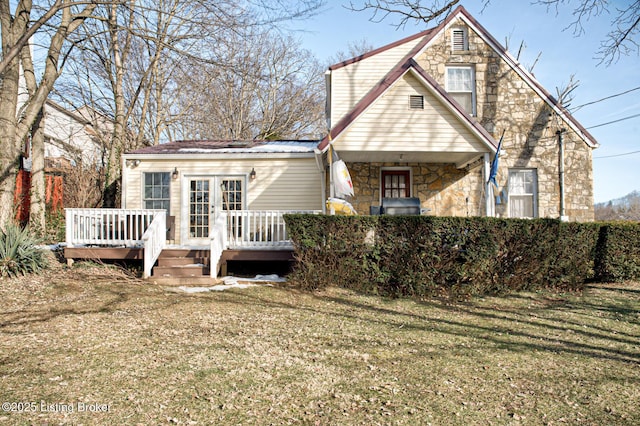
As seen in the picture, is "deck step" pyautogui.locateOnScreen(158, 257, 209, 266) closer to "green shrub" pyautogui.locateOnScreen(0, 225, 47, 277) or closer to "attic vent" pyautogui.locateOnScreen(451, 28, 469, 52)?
"green shrub" pyautogui.locateOnScreen(0, 225, 47, 277)

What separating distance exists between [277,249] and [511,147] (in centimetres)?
A: 768

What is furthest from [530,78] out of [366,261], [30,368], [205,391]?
[30,368]

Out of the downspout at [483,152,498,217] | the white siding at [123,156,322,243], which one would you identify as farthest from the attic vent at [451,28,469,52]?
the white siding at [123,156,322,243]

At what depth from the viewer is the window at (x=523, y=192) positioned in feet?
38.7

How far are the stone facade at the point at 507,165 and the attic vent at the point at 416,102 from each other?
2.70 meters

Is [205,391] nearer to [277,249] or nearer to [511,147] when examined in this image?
[277,249]

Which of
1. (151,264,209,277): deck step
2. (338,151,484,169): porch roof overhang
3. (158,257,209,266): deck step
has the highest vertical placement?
(338,151,484,169): porch roof overhang

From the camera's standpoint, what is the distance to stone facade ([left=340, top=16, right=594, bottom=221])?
460 inches

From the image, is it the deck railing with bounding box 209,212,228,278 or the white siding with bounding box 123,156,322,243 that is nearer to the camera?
the deck railing with bounding box 209,212,228,278

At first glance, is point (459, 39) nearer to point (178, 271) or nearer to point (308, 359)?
point (178, 271)

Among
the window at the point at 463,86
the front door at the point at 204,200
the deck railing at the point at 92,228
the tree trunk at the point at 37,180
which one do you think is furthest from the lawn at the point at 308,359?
the window at the point at 463,86

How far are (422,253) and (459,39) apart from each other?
319 inches

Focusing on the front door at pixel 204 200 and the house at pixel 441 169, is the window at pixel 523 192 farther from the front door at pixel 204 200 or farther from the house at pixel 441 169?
the front door at pixel 204 200

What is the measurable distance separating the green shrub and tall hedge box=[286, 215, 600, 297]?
4870mm
